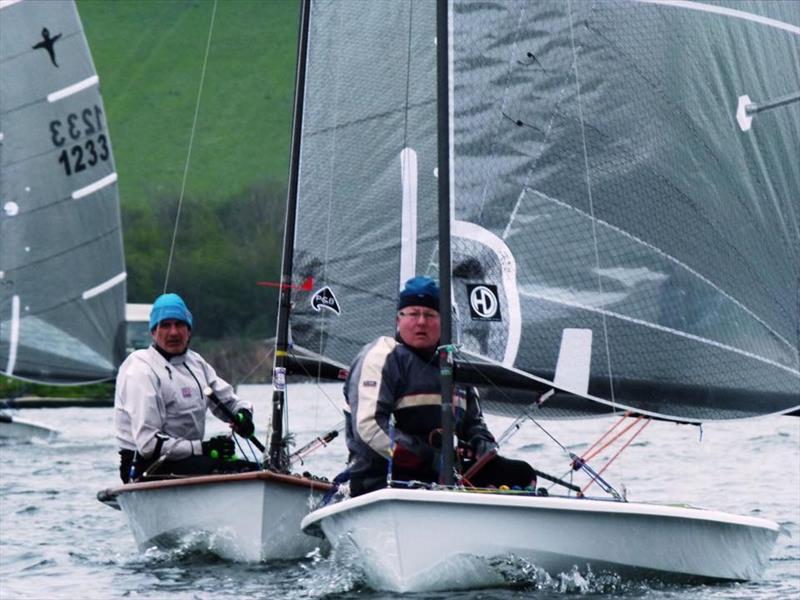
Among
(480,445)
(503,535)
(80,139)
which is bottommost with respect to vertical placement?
(503,535)

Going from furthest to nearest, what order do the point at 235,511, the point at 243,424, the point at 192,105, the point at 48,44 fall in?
1. the point at 192,105
2. the point at 48,44
3. the point at 243,424
4. the point at 235,511

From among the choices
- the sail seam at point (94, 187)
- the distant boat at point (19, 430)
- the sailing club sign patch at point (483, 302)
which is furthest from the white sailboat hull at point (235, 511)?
the distant boat at point (19, 430)

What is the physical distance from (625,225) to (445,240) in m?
0.96

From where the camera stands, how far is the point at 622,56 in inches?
372

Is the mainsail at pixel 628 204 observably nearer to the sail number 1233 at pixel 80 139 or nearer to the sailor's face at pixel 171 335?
the sailor's face at pixel 171 335

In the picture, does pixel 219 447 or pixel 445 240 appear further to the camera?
pixel 219 447

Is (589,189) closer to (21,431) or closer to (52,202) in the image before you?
(52,202)

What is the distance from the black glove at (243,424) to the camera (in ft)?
36.5

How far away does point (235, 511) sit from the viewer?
424 inches

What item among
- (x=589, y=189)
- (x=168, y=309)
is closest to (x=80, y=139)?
(x=168, y=309)

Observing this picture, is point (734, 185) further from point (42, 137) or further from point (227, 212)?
point (227, 212)

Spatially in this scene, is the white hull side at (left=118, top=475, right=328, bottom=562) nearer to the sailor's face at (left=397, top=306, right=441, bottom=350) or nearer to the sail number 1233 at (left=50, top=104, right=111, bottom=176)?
the sailor's face at (left=397, top=306, right=441, bottom=350)

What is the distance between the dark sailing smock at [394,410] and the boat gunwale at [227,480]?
4.50ft

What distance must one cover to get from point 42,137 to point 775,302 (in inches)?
574
